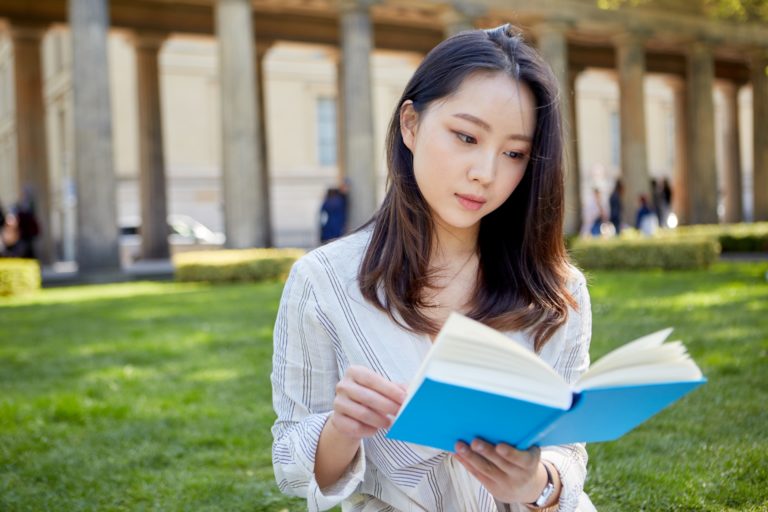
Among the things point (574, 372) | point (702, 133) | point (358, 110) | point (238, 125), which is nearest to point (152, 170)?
point (238, 125)

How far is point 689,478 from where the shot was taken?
442 cm

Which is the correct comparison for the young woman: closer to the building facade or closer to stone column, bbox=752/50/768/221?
the building facade

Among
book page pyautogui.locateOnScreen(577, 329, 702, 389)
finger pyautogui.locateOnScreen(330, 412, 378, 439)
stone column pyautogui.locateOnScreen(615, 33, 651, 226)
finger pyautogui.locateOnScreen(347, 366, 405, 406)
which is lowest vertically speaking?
finger pyautogui.locateOnScreen(330, 412, 378, 439)

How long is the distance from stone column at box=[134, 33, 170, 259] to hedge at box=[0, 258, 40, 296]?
34.5ft

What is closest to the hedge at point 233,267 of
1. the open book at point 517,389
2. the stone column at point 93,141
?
the stone column at point 93,141

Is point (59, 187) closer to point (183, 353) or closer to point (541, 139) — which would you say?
point (183, 353)

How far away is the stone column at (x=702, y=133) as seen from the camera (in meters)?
33.5

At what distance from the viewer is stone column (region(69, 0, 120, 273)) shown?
21.1 meters

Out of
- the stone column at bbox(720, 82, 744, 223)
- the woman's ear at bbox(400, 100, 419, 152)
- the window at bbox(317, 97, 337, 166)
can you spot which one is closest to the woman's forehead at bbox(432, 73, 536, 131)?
the woman's ear at bbox(400, 100, 419, 152)

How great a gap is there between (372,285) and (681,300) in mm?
10511

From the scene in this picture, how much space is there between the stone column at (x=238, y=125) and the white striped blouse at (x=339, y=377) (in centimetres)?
2091

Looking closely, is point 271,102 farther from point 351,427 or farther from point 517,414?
point 517,414

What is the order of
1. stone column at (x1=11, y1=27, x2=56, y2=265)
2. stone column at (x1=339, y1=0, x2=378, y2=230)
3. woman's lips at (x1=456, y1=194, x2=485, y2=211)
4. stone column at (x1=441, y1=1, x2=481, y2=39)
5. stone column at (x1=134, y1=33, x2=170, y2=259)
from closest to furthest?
woman's lips at (x1=456, y1=194, x2=485, y2=211) → stone column at (x1=339, y1=0, x2=378, y2=230) → stone column at (x1=11, y1=27, x2=56, y2=265) → stone column at (x1=441, y1=1, x2=481, y2=39) → stone column at (x1=134, y1=33, x2=170, y2=259)

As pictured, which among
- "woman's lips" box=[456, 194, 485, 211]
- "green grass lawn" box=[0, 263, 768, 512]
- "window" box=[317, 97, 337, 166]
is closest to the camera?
"woman's lips" box=[456, 194, 485, 211]
